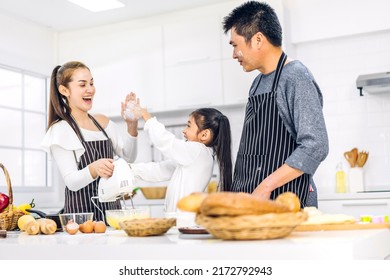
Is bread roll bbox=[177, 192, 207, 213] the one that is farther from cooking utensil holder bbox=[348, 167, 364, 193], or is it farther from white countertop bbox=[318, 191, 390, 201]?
cooking utensil holder bbox=[348, 167, 364, 193]

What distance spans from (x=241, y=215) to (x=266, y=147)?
3.08 feet

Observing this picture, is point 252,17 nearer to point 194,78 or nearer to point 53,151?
point 53,151

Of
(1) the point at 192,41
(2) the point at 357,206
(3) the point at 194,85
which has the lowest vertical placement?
(2) the point at 357,206

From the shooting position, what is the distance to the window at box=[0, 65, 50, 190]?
4.73 m

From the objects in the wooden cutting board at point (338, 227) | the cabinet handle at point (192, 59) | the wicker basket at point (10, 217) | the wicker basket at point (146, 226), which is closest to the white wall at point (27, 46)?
the cabinet handle at point (192, 59)

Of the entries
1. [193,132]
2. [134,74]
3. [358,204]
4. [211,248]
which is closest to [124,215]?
[211,248]

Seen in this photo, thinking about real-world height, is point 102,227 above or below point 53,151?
below

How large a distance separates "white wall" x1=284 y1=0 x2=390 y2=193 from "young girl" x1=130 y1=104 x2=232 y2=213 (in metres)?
1.78

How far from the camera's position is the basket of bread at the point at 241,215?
1.15 meters

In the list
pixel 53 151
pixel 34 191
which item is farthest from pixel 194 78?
pixel 53 151

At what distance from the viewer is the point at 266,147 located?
2088mm

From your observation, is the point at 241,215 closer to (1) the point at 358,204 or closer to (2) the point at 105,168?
(2) the point at 105,168

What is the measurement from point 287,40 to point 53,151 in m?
2.37

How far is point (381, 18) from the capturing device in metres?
4.09
